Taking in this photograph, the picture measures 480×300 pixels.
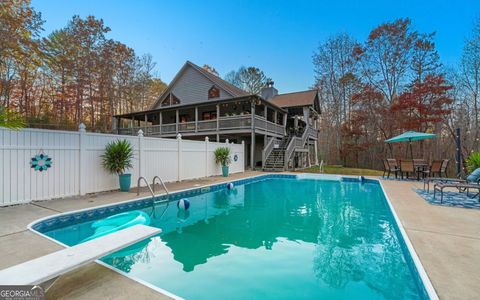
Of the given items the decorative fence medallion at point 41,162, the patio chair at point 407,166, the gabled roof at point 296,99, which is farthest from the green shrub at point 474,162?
the decorative fence medallion at point 41,162

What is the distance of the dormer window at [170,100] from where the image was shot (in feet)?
71.9

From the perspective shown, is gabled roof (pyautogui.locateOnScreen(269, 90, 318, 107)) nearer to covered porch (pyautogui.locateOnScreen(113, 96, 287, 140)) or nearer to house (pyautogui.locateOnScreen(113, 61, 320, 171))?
house (pyautogui.locateOnScreen(113, 61, 320, 171))

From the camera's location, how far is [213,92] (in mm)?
19672

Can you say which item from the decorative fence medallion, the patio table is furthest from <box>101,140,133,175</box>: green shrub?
the patio table

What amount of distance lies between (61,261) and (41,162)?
5.36 metres

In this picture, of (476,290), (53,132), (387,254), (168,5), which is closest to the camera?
(476,290)

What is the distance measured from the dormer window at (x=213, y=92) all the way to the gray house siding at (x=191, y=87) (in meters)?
0.33

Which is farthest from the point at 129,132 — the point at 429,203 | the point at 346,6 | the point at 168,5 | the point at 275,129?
the point at 429,203

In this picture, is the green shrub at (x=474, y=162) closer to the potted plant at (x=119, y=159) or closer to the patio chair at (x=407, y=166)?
the patio chair at (x=407, y=166)

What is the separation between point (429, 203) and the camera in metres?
6.61

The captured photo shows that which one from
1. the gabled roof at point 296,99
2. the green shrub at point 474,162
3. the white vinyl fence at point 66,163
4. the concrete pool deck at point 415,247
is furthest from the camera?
the gabled roof at point 296,99

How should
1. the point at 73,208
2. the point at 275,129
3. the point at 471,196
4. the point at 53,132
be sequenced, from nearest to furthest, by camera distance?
1. the point at 73,208
2. the point at 53,132
3. the point at 471,196
4. the point at 275,129

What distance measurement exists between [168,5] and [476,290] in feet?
57.6

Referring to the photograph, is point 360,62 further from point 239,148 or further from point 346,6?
point 239,148
